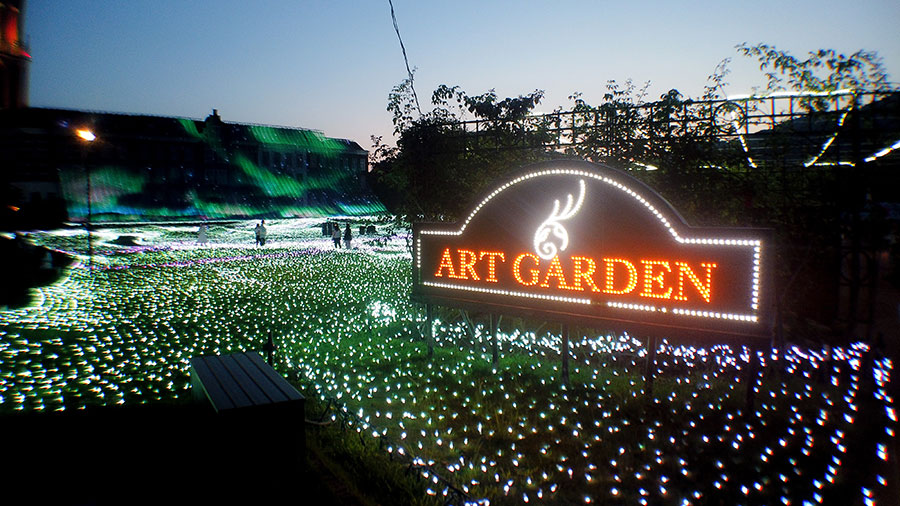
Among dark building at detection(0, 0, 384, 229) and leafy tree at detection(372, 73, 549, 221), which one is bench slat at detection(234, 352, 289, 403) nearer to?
leafy tree at detection(372, 73, 549, 221)

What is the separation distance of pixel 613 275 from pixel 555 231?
969mm

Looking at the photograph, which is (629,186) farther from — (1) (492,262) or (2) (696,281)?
(1) (492,262)

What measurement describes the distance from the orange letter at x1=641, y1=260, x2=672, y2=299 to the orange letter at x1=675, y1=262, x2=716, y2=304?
116 millimetres

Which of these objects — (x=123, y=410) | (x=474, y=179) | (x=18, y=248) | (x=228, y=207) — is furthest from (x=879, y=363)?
(x=228, y=207)

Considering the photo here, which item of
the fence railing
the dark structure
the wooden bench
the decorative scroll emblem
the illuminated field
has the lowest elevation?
the illuminated field

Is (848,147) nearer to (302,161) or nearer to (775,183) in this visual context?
(775,183)

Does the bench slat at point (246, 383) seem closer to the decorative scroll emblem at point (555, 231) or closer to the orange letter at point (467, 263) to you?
the orange letter at point (467, 263)

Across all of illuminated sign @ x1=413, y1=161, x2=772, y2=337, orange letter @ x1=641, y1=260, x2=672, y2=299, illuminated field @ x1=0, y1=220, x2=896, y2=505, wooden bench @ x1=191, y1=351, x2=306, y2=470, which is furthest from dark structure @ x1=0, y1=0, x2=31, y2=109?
orange letter @ x1=641, y1=260, x2=672, y2=299

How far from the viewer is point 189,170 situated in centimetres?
4491

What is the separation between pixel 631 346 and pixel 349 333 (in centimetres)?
612

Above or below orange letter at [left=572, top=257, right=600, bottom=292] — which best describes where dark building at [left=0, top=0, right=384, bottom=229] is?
above

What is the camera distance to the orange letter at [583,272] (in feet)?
21.7

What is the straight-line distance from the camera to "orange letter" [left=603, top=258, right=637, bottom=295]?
6281 millimetres

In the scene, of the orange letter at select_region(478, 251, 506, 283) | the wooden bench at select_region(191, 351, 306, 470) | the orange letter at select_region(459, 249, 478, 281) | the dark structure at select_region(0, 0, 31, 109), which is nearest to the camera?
the wooden bench at select_region(191, 351, 306, 470)
